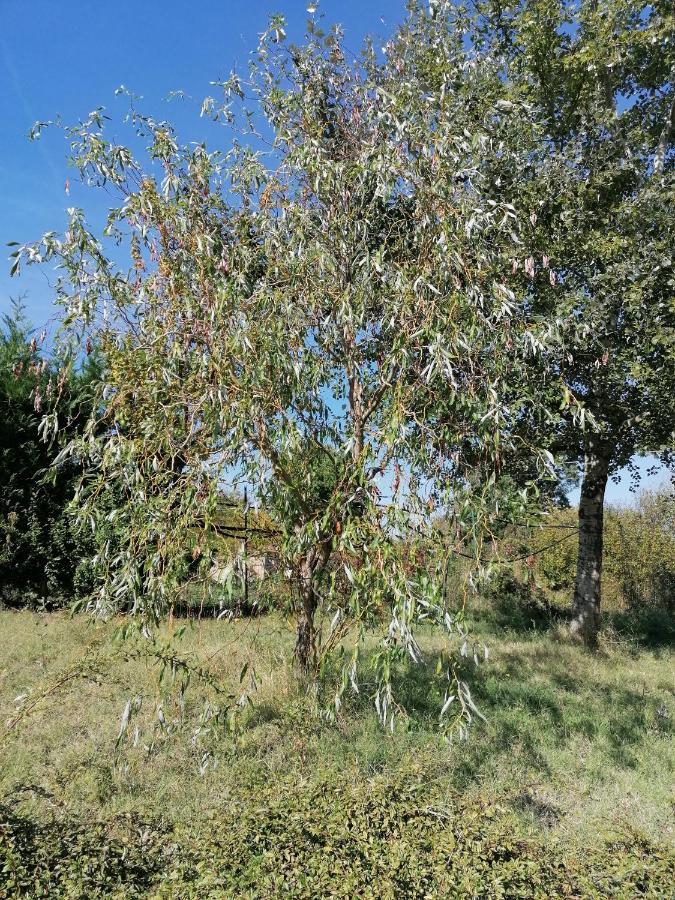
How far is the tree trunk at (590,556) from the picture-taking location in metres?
8.04

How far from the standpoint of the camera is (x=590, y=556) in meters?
8.05

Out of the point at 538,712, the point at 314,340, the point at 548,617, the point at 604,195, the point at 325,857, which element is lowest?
the point at 538,712

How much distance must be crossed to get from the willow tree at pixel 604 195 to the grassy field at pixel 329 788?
3.04m

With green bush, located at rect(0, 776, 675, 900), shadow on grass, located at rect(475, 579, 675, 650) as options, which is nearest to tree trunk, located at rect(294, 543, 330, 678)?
green bush, located at rect(0, 776, 675, 900)

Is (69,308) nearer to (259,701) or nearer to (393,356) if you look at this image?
(393,356)

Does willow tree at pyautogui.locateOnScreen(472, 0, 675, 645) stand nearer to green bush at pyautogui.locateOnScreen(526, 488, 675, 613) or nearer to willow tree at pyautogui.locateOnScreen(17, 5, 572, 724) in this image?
willow tree at pyautogui.locateOnScreen(17, 5, 572, 724)

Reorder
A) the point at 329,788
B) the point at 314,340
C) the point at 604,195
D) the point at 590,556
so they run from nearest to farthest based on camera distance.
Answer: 1. the point at 329,788
2. the point at 314,340
3. the point at 604,195
4. the point at 590,556

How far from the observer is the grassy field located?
2182 mm

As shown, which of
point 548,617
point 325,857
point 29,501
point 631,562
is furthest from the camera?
point 631,562

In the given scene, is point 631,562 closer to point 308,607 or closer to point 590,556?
point 590,556

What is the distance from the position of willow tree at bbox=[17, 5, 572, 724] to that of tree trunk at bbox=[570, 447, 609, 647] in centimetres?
423

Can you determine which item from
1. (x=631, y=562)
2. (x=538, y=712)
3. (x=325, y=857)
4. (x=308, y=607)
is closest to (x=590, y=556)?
(x=538, y=712)

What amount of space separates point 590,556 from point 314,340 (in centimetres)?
582

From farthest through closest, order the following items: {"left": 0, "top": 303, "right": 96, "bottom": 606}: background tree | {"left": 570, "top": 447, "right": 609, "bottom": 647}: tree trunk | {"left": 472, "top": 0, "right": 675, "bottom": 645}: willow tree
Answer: {"left": 0, "top": 303, "right": 96, "bottom": 606}: background tree < {"left": 570, "top": 447, "right": 609, "bottom": 647}: tree trunk < {"left": 472, "top": 0, "right": 675, "bottom": 645}: willow tree
